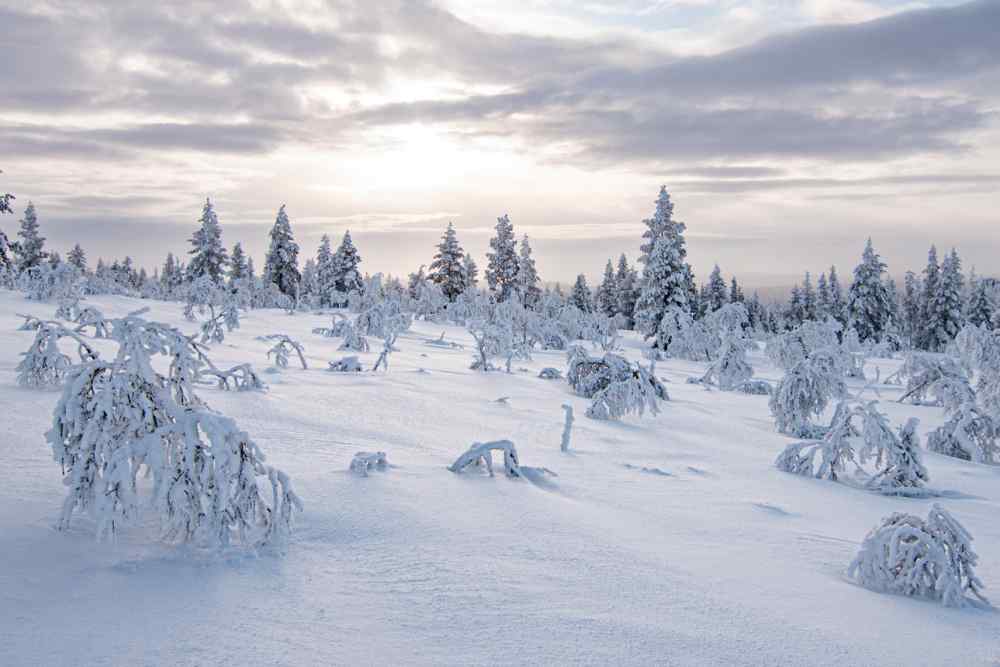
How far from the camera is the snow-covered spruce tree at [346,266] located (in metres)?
52.0

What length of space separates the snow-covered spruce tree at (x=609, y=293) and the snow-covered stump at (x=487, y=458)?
201 ft

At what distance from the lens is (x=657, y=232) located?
38.1m

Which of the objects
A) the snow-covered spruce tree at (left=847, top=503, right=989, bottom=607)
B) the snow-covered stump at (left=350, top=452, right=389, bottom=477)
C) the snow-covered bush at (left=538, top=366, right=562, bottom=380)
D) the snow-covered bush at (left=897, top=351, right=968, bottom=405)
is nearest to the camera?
the snow-covered spruce tree at (left=847, top=503, right=989, bottom=607)

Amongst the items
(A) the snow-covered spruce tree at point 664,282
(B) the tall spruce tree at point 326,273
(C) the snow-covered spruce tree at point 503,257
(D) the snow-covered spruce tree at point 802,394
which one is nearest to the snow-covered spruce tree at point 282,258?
(B) the tall spruce tree at point 326,273

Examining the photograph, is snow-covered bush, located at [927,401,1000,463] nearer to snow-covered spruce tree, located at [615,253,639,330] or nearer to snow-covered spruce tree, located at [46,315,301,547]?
snow-covered spruce tree, located at [46,315,301,547]

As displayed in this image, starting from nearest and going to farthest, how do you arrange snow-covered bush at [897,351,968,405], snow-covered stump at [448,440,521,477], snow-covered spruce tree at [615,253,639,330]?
snow-covered stump at [448,440,521,477], snow-covered bush at [897,351,968,405], snow-covered spruce tree at [615,253,639,330]

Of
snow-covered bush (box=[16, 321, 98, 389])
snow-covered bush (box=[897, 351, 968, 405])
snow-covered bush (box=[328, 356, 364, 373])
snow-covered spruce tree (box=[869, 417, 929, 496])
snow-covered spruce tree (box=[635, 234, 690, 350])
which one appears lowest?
snow-covered spruce tree (box=[869, 417, 929, 496])

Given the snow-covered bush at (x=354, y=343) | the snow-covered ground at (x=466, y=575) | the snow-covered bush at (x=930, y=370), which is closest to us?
the snow-covered ground at (x=466, y=575)

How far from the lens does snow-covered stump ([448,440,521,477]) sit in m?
6.18

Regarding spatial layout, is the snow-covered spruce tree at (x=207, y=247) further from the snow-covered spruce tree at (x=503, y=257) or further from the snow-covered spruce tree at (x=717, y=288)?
the snow-covered spruce tree at (x=717, y=288)

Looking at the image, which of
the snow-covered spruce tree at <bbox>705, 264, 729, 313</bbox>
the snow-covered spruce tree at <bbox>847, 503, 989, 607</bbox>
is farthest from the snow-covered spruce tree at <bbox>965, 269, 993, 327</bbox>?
the snow-covered spruce tree at <bbox>847, 503, 989, 607</bbox>

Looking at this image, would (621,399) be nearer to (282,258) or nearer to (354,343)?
(354,343)

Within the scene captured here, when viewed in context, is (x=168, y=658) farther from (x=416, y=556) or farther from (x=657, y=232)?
(x=657, y=232)

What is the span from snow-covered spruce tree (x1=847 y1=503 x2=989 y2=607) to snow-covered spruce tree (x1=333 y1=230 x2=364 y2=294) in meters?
49.3
